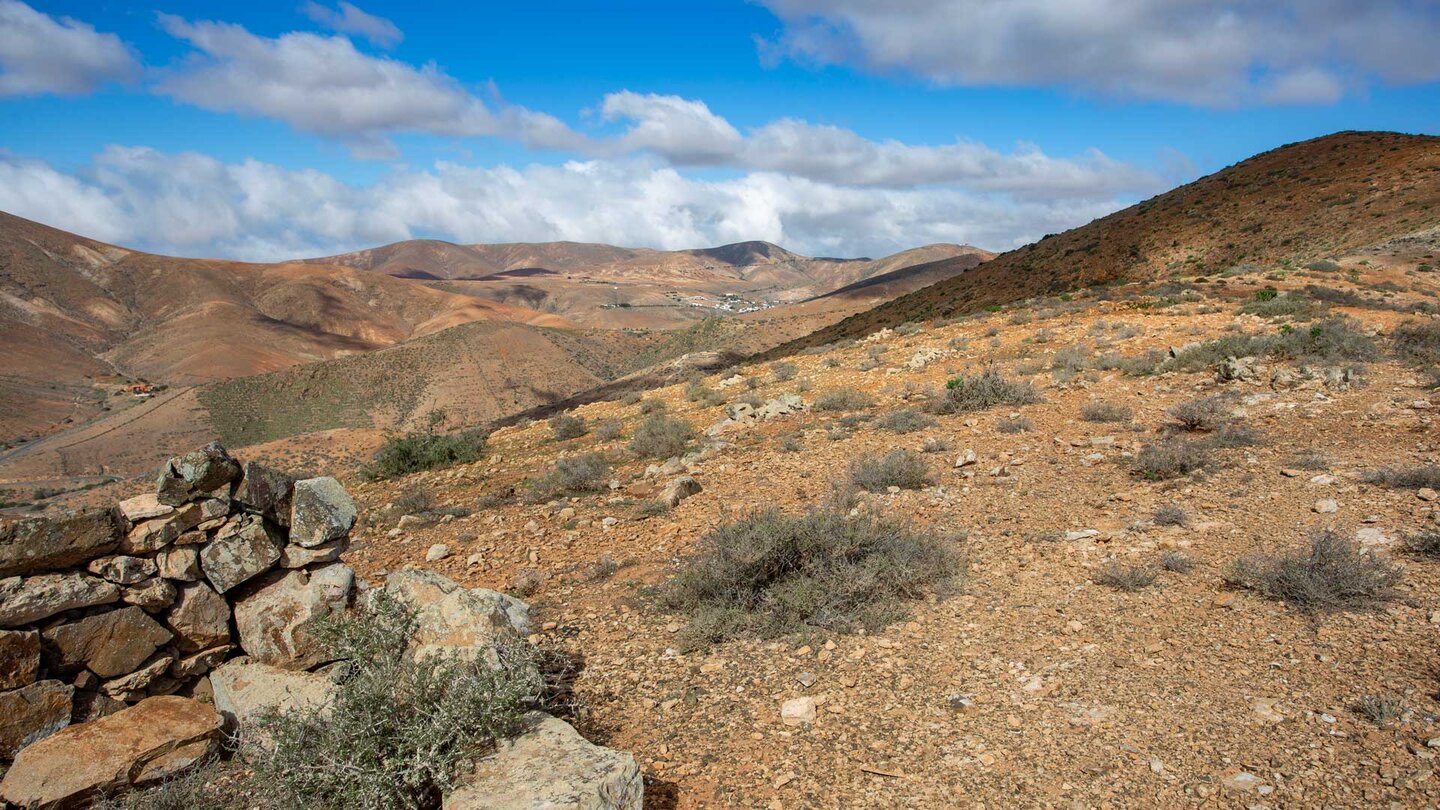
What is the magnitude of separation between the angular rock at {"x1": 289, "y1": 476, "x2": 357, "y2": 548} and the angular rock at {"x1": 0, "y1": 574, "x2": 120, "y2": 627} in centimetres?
99

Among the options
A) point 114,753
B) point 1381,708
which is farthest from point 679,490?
point 1381,708

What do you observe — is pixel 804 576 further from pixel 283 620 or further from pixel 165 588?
pixel 165 588

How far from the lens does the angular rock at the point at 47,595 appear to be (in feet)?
12.4

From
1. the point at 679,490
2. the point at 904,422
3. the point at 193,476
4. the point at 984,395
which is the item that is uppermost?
the point at 193,476

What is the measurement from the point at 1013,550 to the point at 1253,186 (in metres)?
36.1

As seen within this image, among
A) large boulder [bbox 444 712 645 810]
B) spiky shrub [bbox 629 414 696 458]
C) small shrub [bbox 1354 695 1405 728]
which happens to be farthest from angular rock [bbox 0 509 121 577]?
spiky shrub [bbox 629 414 696 458]

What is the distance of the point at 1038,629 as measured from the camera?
191 inches

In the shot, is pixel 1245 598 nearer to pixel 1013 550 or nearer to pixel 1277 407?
pixel 1013 550

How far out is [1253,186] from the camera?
31.8 meters

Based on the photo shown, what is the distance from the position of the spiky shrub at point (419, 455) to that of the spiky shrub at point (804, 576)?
29.3 feet

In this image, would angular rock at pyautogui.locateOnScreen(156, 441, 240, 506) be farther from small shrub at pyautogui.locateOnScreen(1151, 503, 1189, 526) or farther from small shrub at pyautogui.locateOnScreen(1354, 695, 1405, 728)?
small shrub at pyautogui.locateOnScreen(1151, 503, 1189, 526)

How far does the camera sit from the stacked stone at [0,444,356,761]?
12.7 feet

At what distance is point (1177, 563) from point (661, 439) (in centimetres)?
772

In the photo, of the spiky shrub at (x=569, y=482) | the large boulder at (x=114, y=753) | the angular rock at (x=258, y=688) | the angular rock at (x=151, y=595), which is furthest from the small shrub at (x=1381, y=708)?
the spiky shrub at (x=569, y=482)
